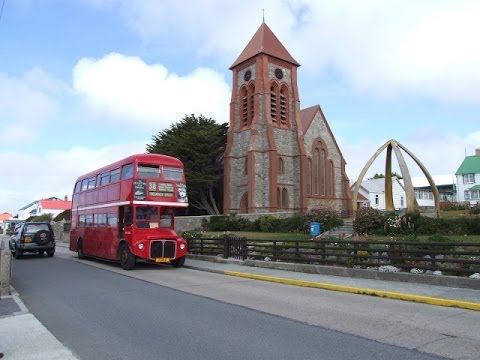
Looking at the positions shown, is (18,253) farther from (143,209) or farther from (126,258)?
(143,209)

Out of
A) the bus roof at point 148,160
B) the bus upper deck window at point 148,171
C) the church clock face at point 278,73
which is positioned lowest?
the bus upper deck window at point 148,171

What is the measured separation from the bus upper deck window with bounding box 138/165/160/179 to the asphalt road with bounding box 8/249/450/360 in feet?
18.6

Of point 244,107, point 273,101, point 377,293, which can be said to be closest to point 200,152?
point 244,107

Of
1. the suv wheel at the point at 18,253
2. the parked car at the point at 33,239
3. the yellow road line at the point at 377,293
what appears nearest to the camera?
the yellow road line at the point at 377,293

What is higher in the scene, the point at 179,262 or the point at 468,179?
the point at 468,179

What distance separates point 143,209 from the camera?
1809cm

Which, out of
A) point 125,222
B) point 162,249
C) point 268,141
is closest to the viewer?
point 162,249

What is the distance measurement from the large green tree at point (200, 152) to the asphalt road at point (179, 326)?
34785 millimetres

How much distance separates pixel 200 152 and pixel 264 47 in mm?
13286

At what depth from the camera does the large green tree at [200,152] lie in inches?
1891

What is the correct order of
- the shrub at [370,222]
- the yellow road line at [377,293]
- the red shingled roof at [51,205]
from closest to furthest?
1. the yellow road line at [377,293]
2. the shrub at [370,222]
3. the red shingled roof at [51,205]

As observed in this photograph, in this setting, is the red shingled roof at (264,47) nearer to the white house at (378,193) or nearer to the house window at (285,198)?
the house window at (285,198)

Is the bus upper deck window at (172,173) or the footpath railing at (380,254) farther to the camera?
the bus upper deck window at (172,173)

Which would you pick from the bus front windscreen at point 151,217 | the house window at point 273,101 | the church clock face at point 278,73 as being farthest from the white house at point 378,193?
the bus front windscreen at point 151,217
